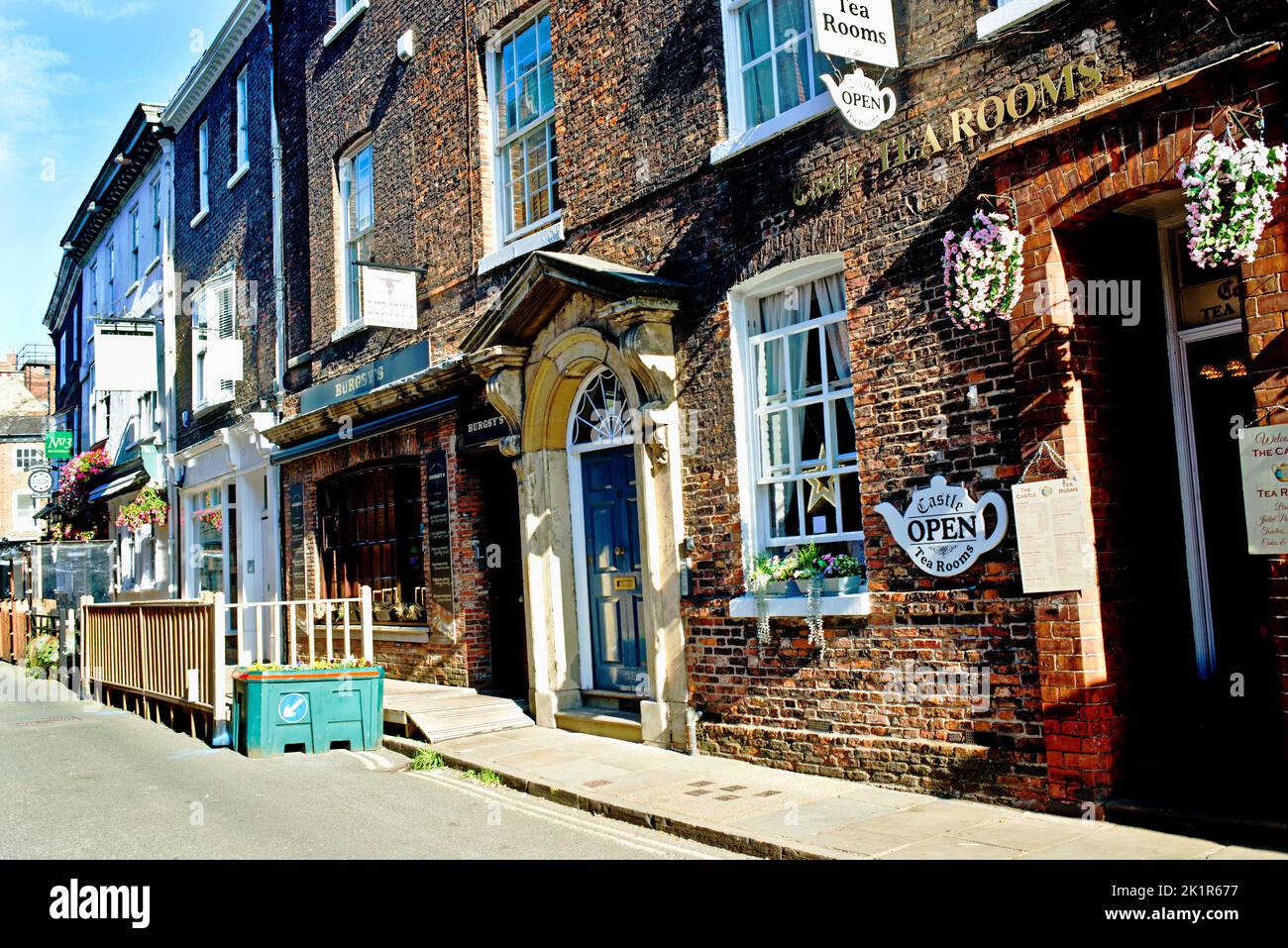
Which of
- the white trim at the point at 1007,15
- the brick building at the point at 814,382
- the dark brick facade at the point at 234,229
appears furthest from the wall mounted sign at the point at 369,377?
the white trim at the point at 1007,15

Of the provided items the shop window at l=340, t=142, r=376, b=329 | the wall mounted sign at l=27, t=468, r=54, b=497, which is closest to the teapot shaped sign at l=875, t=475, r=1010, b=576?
the shop window at l=340, t=142, r=376, b=329

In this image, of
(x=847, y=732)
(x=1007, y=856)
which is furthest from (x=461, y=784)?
(x=1007, y=856)

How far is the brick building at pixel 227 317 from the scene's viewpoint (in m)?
17.9

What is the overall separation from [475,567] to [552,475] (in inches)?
83.3

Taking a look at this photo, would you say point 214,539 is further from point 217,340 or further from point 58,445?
point 58,445

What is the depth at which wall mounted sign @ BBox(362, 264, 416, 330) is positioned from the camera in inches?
508

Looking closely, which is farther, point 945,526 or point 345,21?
point 345,21

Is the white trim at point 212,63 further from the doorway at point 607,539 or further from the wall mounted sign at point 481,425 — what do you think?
the doorway at point 607,539

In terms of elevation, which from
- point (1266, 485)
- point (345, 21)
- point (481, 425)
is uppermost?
point (345, 21)

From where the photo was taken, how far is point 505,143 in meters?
12.1

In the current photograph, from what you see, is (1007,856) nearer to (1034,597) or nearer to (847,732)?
(1034,597)

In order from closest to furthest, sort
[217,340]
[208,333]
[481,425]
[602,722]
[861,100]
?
[861,100] → [602,722] → [481,425] → [217,340] → [208,333]

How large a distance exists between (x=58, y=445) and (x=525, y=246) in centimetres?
2454

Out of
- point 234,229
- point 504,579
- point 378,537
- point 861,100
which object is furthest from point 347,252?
point 861,100
